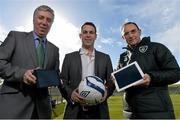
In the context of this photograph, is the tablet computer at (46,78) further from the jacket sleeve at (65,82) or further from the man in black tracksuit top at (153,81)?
the man in black tracksuit top at (153,81)

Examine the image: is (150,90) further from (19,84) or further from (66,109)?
(19,84)

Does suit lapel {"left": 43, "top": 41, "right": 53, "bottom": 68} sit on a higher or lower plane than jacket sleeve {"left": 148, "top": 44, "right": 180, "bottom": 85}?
higher

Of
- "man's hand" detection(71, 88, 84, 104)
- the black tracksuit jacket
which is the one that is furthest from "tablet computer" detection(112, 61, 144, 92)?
"man's hand" detection(71, 88, 84, 104)

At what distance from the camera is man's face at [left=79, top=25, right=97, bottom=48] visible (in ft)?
25.4

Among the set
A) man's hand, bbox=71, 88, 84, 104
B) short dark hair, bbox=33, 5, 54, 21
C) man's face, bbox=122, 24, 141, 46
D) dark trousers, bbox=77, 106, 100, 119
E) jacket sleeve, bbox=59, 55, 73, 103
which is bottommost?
dark trousers, bbox=77, 106, 100, 119

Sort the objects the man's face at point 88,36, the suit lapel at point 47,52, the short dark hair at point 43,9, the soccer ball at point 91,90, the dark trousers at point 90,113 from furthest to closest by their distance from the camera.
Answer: the man's face at point 88,36
the dark trousers at point 90,113
the soccer ball at point 91,90
the short dark hair at point 43,9
the suit lapel at point 47,52

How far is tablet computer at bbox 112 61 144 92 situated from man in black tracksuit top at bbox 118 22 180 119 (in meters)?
0.13

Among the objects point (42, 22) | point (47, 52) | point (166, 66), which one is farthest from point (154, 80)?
point (42, 22)

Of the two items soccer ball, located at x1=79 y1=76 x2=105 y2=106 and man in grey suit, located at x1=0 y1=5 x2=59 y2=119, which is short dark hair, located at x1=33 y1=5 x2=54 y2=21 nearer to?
man in grey suit, located at x1=0 y1=5 x2=59 y2=119

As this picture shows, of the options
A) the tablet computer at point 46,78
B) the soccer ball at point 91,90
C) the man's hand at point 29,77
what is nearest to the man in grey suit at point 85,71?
the soccer ball at point 91,90

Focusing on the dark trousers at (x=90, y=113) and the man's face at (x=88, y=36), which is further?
the man's face at (x=88, y=36)

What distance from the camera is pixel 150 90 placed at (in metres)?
7.24

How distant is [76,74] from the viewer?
7738 mm

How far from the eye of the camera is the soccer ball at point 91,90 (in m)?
7.16
